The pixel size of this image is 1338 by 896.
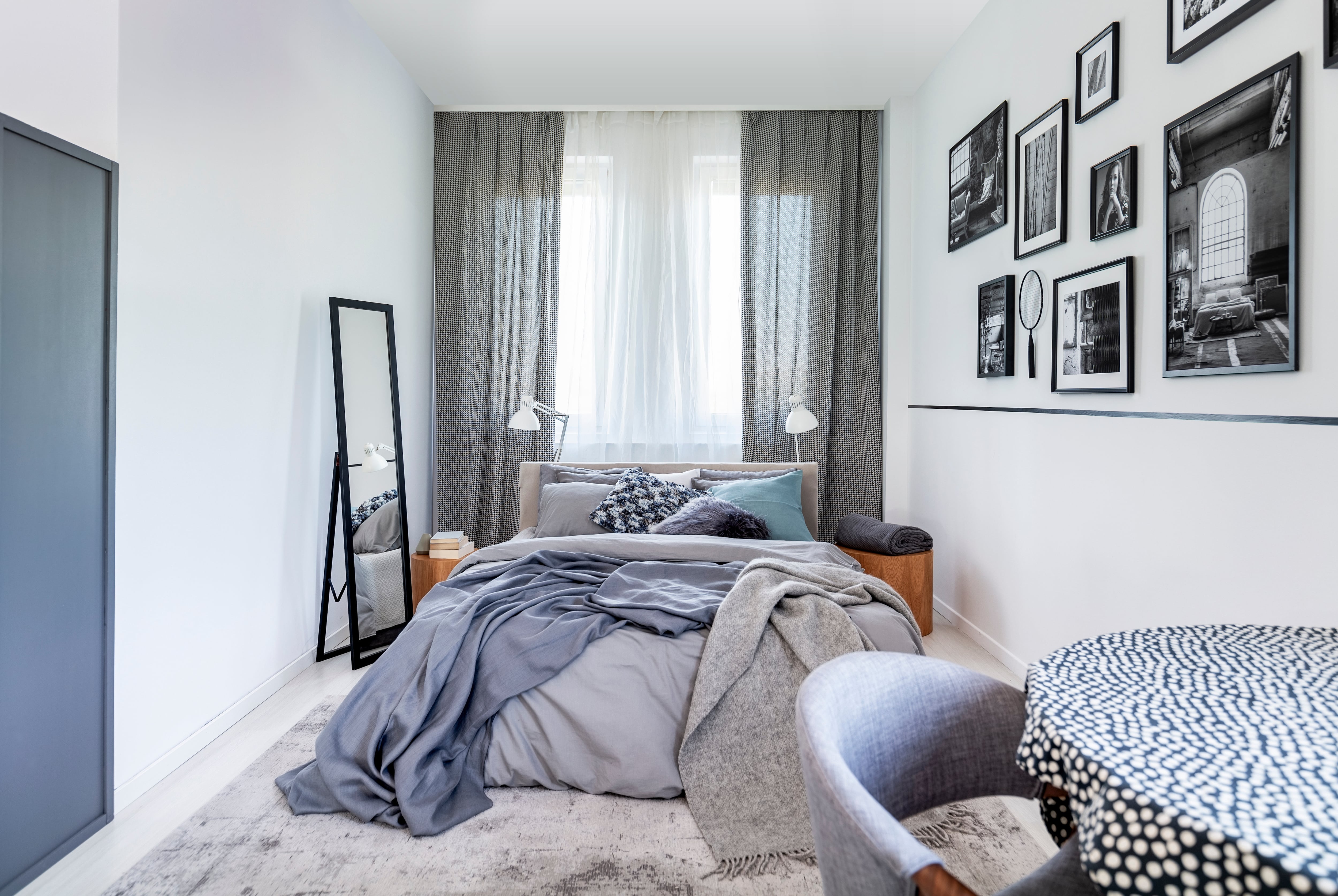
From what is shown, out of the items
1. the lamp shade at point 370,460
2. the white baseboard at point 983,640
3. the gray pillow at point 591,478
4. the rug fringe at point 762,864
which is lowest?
the rug fringe at point 762,864

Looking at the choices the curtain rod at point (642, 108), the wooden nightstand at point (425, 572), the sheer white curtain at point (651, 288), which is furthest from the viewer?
the sheer white curtain at point (651, 288)

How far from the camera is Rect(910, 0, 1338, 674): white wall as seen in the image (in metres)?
1.69

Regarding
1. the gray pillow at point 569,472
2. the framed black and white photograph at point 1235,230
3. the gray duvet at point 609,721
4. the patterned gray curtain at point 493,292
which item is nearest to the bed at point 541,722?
the gray duvet at point 609,721

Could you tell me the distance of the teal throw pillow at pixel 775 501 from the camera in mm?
3533

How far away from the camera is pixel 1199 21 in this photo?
2010 mm

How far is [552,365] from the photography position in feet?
15.1

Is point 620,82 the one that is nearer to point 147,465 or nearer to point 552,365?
point 552,365

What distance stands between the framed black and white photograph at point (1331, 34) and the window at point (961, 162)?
6.37 ft

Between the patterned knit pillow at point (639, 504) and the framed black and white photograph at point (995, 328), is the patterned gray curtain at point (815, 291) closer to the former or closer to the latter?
the patterned knit pillow at point (639, 504)

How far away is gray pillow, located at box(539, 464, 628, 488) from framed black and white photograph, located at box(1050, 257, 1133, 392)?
2.07m

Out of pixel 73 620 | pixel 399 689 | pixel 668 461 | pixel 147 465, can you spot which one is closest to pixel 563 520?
pixel 668 461

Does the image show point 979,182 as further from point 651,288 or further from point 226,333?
point 226,333

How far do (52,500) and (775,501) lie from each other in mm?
2685

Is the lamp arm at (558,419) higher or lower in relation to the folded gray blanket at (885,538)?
higher
